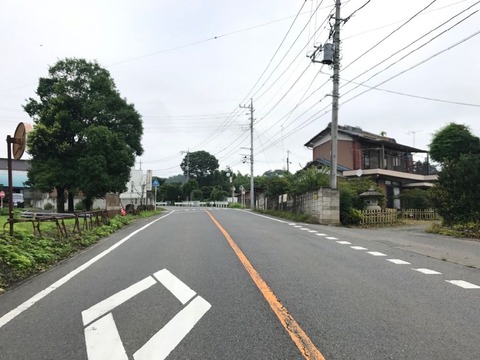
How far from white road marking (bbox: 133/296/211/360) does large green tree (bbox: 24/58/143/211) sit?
1007 inches

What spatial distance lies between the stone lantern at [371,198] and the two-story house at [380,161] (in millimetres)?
11493

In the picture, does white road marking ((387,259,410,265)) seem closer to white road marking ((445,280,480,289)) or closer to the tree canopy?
white road marking ((445,280,480,289))

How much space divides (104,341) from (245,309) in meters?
1.76

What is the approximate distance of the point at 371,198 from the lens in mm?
22469

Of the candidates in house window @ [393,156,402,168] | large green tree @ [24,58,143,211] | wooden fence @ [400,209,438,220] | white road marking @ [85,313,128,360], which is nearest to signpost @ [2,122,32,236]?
white road marking @ [85,313,128,360]

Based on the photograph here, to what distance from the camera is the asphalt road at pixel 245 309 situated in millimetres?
3821

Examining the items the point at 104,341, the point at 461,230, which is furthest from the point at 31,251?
the point at 461,230

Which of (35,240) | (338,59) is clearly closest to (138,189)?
(338,59)

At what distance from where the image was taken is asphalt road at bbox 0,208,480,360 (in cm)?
382

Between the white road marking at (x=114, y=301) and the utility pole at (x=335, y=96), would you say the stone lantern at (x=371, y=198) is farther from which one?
the white road marking at (x=114, y=301)

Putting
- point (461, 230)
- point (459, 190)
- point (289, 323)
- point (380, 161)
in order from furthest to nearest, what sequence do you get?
point (380, 161), point (459, 190), point (461, 230), point (289, 323)

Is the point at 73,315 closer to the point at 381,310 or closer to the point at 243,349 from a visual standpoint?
the point at 243,349

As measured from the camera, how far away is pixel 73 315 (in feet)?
15.9

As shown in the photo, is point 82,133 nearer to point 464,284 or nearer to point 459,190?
point 459,190
